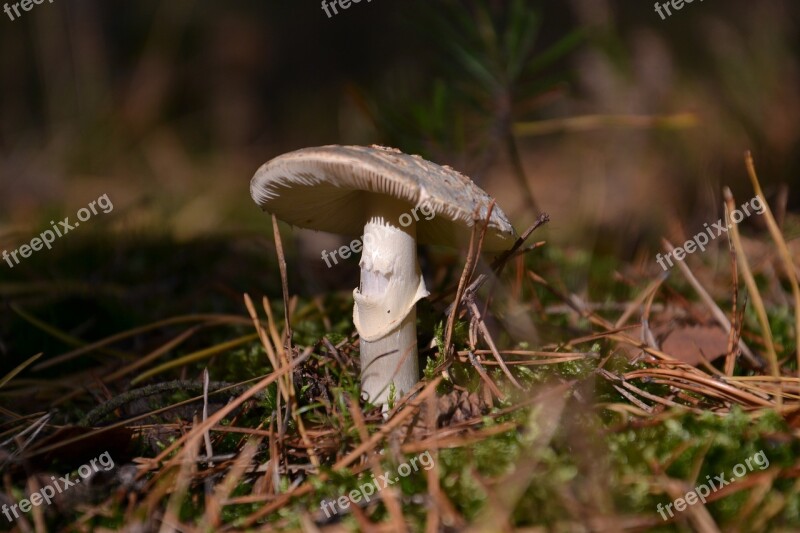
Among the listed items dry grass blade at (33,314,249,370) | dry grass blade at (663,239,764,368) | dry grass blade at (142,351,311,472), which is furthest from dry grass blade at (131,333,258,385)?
dry grass blade at (663,239,764,368)

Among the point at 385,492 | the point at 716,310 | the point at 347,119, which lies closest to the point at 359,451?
the point at 385,492

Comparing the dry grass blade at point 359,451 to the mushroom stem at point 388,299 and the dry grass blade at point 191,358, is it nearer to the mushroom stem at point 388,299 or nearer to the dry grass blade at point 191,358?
the mushroom stem at point 388,299

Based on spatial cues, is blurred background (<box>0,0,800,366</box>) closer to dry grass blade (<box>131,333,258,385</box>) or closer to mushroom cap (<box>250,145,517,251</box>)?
dry grass blade (<box>131,333,258,385</box>)

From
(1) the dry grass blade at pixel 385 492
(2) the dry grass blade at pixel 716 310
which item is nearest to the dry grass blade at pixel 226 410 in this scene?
(1) the dry grass blade at pixel 385 492

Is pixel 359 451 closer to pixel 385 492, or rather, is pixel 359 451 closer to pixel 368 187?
pixel 385 492

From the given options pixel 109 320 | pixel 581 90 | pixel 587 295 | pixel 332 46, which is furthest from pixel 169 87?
pixel 587 295

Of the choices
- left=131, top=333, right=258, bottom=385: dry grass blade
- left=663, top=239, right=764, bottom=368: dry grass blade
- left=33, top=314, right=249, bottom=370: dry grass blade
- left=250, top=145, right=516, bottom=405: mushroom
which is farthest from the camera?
left=33, top=314, right=249, bottom=370: dry grass blade

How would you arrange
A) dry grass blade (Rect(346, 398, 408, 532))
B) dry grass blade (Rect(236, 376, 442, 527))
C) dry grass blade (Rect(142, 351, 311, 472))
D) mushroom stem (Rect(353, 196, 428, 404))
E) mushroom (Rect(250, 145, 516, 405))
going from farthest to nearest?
mushroom stem (Rect(353, 196, 428, 404)) < dry grass blade (Rect(142, 351, 311, 472)) < mushroom (Rect(250, 145, 516, 405)) < dry grass blade (Rect(236, 376, 442, 527)) < dry grass blade (Rect(346, 398, 408, 532))
